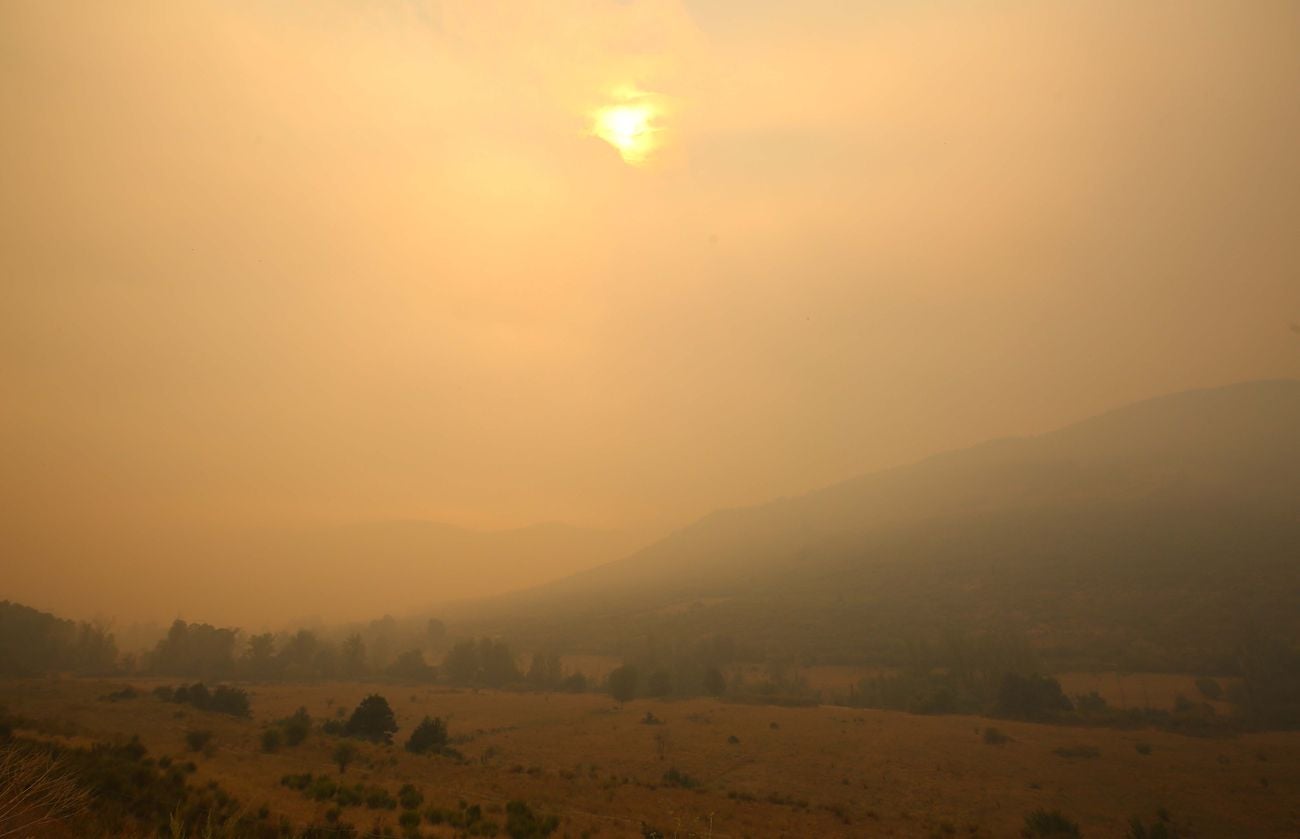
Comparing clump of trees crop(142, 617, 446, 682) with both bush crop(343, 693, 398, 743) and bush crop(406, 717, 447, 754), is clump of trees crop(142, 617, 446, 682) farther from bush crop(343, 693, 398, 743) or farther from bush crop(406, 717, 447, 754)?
bush crop(406, 717, 447, 754)

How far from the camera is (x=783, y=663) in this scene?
93750 millimetres

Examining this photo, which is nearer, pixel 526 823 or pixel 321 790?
pixel 526 823

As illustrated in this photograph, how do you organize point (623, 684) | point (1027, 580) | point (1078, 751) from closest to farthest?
point (1078, 751) → point (623, 684) → point (1027, 580)

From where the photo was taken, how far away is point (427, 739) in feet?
122

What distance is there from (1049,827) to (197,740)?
4299 cm

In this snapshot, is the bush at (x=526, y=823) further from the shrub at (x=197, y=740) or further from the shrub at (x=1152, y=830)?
the shrub at (x=1152, y=830)

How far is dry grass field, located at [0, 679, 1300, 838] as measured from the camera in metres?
24.9

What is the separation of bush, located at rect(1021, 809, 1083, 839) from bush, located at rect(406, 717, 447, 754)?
3225cm

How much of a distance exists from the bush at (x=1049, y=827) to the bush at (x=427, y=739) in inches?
1270

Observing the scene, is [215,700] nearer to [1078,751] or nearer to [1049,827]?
[1049,827]

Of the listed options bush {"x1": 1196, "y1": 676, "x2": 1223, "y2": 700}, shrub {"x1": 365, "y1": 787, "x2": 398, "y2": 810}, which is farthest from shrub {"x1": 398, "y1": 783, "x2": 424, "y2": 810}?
bush {"x1": 1196, "y1": 676, "x2": 1223, "y2": 700}

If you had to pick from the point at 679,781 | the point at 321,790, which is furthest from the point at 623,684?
the point at 321,790

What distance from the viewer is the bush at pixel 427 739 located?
36.1m

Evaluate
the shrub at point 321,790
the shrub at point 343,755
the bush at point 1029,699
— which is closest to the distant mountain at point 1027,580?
the bush at point 1029,699
